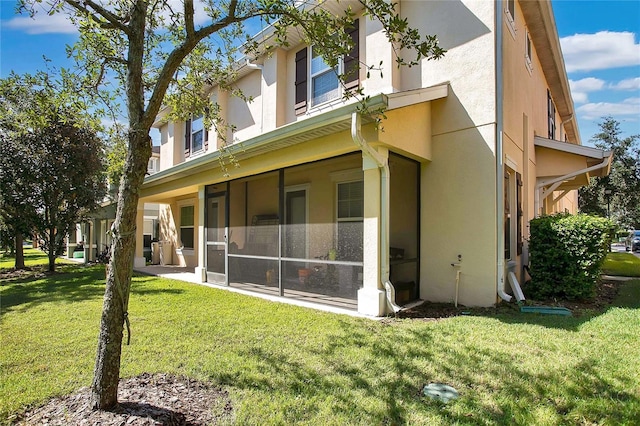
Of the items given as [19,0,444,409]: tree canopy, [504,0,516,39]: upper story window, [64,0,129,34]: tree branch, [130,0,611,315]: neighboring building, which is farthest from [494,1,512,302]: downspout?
[64,0,129,34]: tree branch

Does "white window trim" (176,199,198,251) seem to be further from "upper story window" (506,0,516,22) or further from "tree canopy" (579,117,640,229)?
"tree canopy" (579,117,640,229)

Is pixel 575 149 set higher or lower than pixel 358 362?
higher

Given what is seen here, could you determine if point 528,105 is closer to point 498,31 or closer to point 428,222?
point 498,31

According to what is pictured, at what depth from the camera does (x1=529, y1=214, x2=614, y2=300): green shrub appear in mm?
6082

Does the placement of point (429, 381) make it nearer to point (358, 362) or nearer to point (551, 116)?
point (358, 362)

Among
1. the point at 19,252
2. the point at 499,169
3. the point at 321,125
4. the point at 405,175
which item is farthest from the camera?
the point at 19,252

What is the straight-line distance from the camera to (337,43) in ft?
11.1

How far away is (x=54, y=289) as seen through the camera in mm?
8617

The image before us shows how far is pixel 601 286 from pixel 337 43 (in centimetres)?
886

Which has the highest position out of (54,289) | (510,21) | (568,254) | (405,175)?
Answer: (510,21)

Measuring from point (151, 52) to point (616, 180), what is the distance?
27.9 meters

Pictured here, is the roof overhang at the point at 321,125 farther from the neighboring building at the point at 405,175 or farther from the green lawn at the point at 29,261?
the green lawn at the point at 29,261

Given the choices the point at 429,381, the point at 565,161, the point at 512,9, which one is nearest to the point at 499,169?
the point at 512,9

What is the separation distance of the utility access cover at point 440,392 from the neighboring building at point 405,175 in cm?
235
